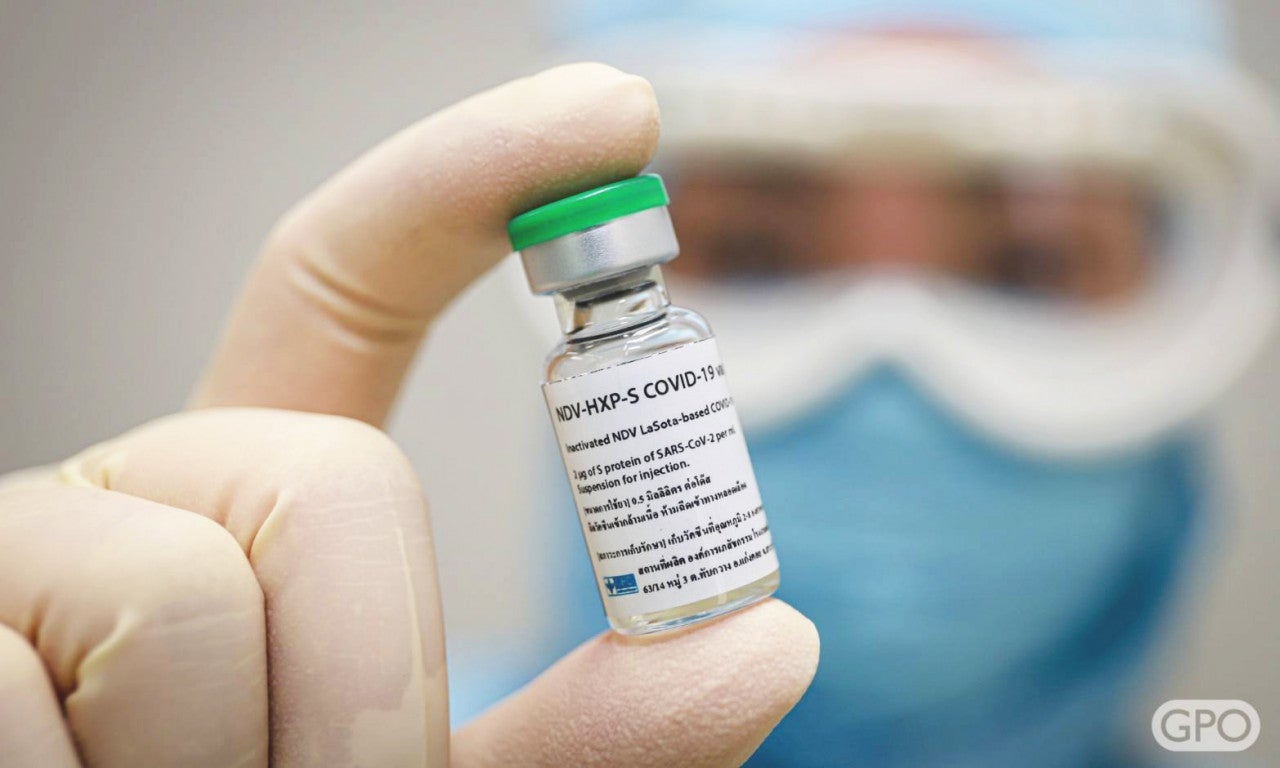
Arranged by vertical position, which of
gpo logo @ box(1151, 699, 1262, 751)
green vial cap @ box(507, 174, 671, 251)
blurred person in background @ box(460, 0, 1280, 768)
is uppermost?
green vial cap @ box(507, 174, 671, 251)

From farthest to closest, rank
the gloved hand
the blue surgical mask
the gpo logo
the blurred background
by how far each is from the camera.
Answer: the blurred background, the blue surgical mask, the gpo logo, the gloved hand

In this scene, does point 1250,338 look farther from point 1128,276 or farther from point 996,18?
point 996,18

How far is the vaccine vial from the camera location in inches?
18.1

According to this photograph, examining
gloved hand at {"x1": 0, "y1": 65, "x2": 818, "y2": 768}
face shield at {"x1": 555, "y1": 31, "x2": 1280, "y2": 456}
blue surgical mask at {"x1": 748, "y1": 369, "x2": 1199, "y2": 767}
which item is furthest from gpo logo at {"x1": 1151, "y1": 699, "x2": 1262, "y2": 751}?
gloved hand at {"x1": 0, "y1": 65, "x2": 818, "y2": 768}

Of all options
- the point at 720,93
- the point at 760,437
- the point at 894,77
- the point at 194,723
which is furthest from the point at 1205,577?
the point at 194,723

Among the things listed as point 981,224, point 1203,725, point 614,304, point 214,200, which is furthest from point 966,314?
point 214,200

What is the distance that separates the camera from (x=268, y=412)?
537 mm

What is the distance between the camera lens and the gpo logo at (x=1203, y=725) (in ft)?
3.00

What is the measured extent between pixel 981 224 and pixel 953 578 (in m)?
0.44

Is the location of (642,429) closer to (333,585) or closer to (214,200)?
(333,585)

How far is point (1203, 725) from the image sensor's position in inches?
39.1

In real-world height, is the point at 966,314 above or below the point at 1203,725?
above

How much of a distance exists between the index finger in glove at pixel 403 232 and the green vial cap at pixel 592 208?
0.14 feet

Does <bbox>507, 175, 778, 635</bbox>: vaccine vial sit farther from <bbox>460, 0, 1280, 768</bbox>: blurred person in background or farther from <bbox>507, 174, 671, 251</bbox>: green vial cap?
<bbox>460, 0, 1280, 768</bbox>: blurred person in background
